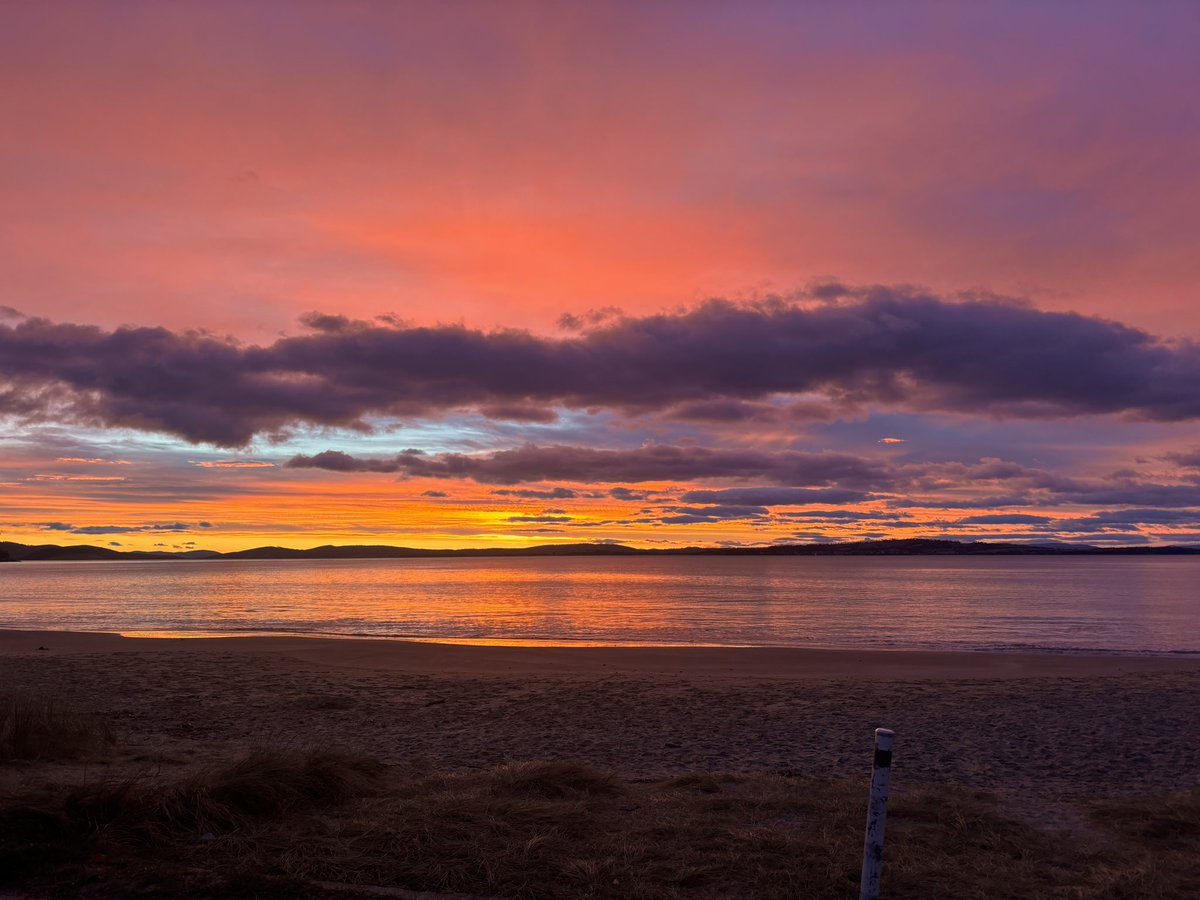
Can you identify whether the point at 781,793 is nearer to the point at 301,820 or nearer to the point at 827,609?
the point at 301,820

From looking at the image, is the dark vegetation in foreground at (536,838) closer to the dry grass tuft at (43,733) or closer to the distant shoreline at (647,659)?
the dry grass tuft at (43,733)

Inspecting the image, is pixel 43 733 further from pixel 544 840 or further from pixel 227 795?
pixel 544 840

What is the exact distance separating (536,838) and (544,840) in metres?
0.08

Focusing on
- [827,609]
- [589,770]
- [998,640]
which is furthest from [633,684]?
[827,609]

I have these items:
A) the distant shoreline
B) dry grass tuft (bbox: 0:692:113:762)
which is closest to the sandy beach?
the distant shoreline

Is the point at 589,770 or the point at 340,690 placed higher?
the point at 589,770

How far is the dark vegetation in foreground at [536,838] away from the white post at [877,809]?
1002 millimetres

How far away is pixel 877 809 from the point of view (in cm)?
494

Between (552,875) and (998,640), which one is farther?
(998,640)

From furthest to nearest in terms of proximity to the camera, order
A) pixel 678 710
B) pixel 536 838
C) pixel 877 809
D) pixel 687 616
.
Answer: pixel 687 616 < pixel 678 710 < pixel 536 838 < pixel 877 809

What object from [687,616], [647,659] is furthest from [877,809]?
[687,616]

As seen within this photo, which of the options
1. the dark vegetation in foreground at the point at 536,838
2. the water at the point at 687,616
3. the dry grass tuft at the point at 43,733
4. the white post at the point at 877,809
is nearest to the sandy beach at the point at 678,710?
the dry grass tuft at the point at 43,733

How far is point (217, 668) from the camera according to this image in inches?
829

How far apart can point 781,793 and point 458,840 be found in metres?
3.58
